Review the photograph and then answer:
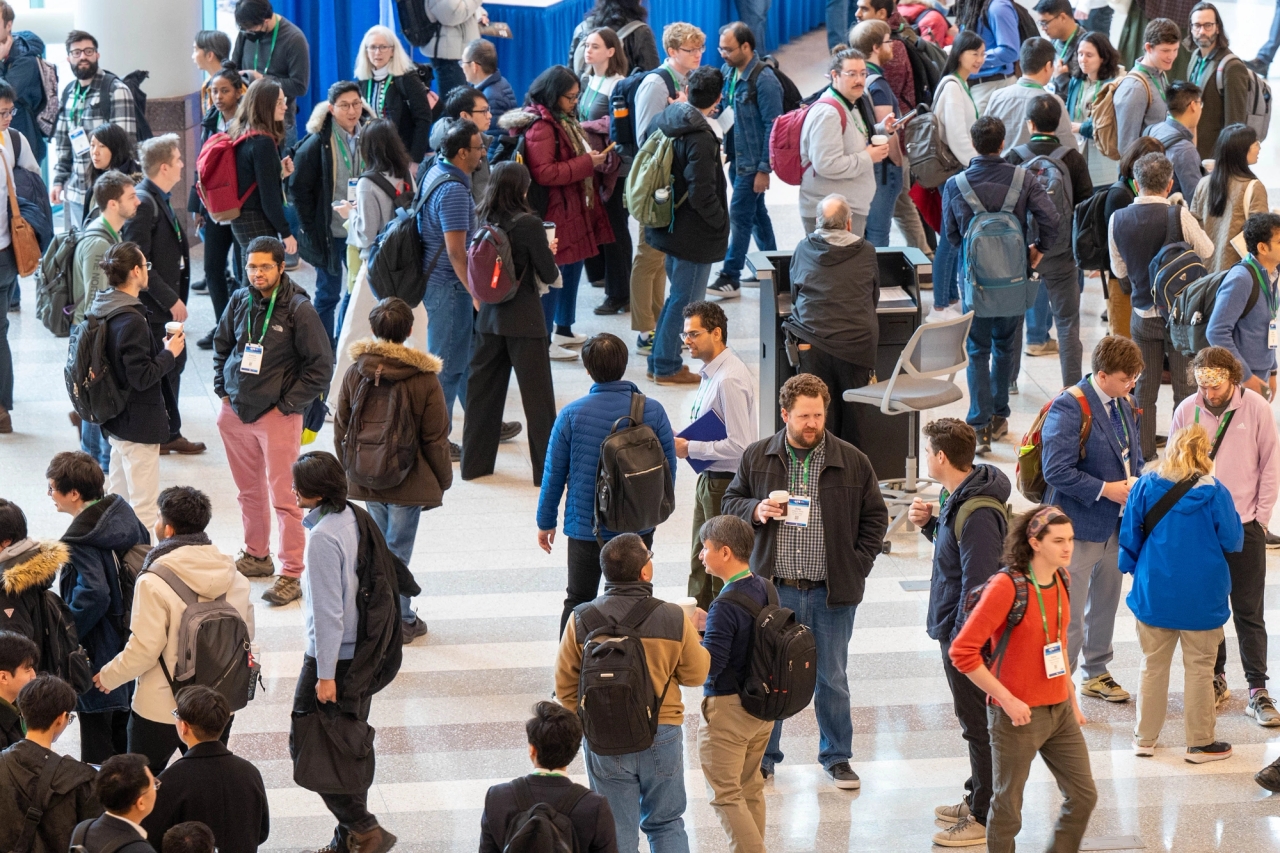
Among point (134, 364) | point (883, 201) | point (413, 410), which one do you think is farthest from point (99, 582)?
point (883, 201)

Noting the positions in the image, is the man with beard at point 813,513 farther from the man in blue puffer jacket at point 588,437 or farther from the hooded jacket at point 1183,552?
the hooded jacket at point 1183,552

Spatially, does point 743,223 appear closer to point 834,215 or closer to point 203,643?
point 834,215

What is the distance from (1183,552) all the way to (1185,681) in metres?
0.54

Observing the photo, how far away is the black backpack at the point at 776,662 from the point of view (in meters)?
4.77

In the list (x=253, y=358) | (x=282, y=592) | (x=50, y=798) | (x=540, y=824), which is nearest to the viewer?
(x=540, y=824)

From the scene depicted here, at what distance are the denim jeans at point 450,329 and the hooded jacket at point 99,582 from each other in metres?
3.12

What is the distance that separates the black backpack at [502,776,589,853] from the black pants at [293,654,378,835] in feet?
4.37

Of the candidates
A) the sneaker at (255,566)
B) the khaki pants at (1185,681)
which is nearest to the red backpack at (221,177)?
the sneaker at (255,566)

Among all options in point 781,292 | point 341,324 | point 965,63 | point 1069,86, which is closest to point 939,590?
point 781,292

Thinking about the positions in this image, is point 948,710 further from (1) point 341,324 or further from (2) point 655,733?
(1) point 341,324

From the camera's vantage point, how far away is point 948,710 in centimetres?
631

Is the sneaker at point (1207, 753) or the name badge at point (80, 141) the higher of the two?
the name badge at point (80, 141)

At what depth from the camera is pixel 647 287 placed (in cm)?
1005

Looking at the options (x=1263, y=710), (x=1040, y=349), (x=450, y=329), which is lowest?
(x=1263, y=710)
